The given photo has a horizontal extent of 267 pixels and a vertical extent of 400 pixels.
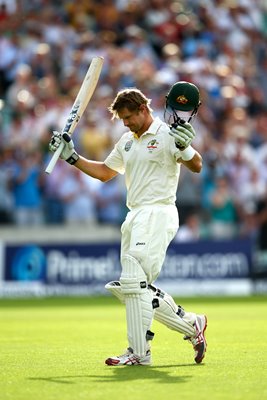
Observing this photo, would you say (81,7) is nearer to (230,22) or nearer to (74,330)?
(230,22)

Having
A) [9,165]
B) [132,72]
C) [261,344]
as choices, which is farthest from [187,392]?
[132,72]

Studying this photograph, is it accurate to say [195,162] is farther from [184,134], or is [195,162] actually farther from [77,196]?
[77,196]

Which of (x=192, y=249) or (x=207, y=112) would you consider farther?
(x=207, y=112)

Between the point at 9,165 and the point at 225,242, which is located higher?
the point at 9,165

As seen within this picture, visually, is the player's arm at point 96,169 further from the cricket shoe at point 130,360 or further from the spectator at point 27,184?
the spectator at point 27,184

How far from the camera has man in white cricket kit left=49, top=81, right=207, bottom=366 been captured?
309 inches

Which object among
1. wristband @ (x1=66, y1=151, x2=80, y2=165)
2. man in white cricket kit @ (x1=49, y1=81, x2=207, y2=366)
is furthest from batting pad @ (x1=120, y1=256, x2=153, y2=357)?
wristband @ (x1=66, y1=151, x2=80, y2=165)

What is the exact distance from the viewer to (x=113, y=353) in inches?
354

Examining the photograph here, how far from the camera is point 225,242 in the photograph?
61.1ft

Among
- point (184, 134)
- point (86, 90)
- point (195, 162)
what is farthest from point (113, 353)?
point (184, 134)

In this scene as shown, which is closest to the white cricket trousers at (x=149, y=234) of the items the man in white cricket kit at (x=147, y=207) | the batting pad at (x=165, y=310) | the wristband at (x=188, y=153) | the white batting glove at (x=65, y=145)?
the man in white cricket kit at (x=147, y=207)

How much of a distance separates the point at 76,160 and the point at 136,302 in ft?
4.15

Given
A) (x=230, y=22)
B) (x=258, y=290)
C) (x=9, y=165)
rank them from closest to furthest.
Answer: (x=9, y=165)
(x=258, y=290)
(x=230, y=22)

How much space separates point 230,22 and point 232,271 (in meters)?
6.42
